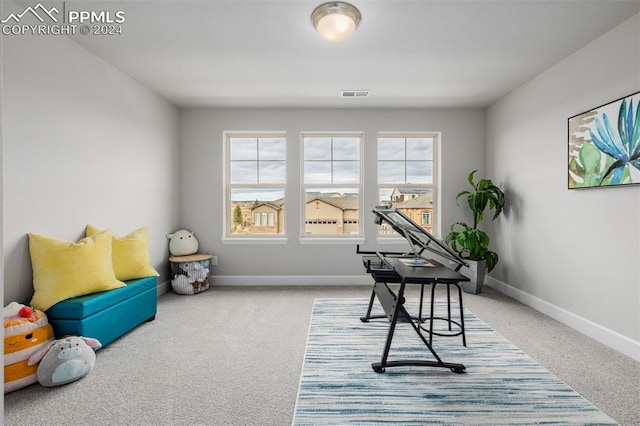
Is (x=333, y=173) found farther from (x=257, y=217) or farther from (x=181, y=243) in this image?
(x=181, y=243)

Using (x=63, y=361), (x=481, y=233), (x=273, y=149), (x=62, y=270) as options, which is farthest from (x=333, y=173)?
(x=63, y=361)

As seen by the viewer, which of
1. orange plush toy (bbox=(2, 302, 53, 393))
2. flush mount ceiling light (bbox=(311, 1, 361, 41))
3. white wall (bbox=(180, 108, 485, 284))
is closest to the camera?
orange plush toy (bbox=(2, 302, 53, 393))

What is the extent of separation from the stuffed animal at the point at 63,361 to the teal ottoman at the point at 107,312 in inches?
6.4

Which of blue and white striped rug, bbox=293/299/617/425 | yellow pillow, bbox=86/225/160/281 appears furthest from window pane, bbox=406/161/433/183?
yellow pillow, bbox=86/225/160/281

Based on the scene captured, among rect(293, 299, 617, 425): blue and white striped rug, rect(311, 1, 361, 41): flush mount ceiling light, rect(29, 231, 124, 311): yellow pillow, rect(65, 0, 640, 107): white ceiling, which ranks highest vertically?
rect(65, 0, 640, 107): white ceiling

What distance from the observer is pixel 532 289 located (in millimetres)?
3906

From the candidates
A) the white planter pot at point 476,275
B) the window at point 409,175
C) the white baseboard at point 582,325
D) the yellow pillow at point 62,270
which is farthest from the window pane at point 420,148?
the yellow pillow at point 62,270

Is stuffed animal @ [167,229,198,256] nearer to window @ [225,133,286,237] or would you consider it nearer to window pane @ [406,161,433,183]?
window @ [225,133,286,237]

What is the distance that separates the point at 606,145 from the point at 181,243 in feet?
15.4

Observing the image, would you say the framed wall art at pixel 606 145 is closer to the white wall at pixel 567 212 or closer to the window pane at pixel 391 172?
the white wall at pixel 567 212

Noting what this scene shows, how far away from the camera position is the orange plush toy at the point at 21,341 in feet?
7.16

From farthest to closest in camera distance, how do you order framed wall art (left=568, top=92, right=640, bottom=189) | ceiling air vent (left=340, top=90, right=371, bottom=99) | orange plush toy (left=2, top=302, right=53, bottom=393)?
ceiling air vent (left=340, top=90, right=371, bottom=99), framed wall art (left=568, top=92, right=640, bottom=189), orange plush toy (left=2, top=302, right=53, bottom=393)

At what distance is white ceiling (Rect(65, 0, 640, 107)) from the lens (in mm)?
2553

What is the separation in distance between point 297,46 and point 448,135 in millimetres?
2768
